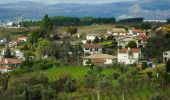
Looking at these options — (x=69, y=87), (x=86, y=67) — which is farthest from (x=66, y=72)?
(x=69, y=87)

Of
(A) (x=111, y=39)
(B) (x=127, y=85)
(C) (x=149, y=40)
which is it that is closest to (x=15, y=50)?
(A) (x=111, y=39)

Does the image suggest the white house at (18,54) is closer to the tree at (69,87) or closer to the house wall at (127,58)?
the house wall at (127,58)

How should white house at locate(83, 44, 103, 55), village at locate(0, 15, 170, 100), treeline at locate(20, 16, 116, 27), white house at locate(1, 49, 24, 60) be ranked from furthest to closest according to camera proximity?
treeline at locate(20, 16, 116, 27)
white house at locate(83, 44, 103, 55)
white house at locate(1, 49, 24, 60)
village at locate(0, 15, 170, 100)

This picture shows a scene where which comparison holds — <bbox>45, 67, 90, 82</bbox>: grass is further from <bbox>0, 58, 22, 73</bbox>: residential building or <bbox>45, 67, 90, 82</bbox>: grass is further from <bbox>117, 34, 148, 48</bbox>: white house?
<bbox>117, 34, 148, 48</bbox>: white house

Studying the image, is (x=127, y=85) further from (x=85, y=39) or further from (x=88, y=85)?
(x=85, y=39)

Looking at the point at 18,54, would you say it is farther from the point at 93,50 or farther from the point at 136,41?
the point at 136,41

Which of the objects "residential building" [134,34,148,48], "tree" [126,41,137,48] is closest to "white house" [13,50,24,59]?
"tree" [126,41,137,48]
